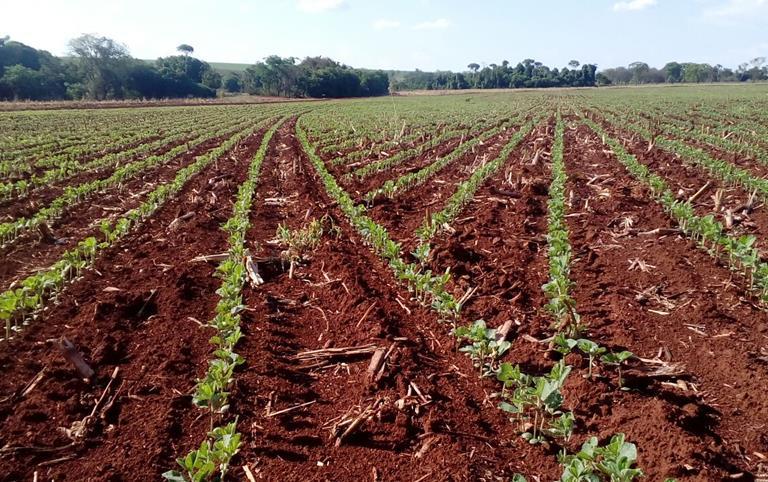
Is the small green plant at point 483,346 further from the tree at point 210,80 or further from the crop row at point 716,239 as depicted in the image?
the tree at point 210,80

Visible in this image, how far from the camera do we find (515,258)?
6.79 meters

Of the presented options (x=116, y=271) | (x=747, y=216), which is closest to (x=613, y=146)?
(x=747, y=216)

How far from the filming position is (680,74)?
432 feet

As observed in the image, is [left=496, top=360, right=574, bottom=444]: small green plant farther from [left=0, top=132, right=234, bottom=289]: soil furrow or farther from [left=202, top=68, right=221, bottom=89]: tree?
[left=202, top=68, right=221, bottom=89]: tree

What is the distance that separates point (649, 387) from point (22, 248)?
8.42 meters

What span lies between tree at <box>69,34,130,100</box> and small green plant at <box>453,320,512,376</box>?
75.7 meters

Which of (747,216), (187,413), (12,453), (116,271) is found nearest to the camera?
(12,453)

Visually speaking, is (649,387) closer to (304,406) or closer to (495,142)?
(304,406)

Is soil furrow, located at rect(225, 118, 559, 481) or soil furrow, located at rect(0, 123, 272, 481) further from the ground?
soil furrow, located at rect(0, 123, 272, 481)

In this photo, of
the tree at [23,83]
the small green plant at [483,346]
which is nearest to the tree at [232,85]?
the tree at [23,83]

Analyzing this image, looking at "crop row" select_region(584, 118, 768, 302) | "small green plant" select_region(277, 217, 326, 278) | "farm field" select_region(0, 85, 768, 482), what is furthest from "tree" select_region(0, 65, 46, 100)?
"crop row" select_region(584, 118, 768, 302)

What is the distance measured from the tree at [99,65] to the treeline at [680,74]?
334ft

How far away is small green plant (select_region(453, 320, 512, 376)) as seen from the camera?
405 centimetres

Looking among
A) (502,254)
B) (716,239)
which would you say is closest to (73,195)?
(502,254)
